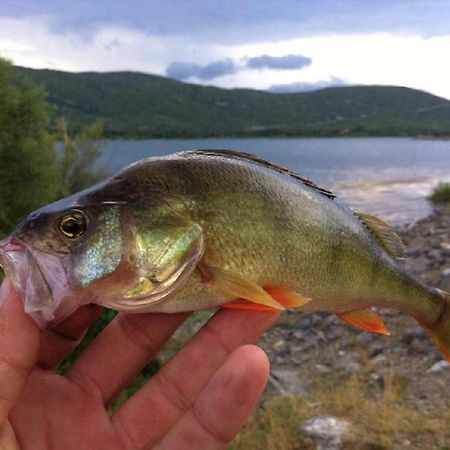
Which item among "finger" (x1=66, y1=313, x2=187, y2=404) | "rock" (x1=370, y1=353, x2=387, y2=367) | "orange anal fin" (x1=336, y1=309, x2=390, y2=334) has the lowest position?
"rock" (x1=370, y1=353, x2=387, y2=367)

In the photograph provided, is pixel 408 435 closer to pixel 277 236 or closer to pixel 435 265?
pixel 277 236

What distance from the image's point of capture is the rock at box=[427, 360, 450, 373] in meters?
8.77

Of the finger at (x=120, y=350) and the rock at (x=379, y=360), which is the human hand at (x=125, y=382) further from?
the rock at (x=379, y=360)

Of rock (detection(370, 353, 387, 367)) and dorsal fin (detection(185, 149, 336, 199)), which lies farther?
rock (detection(370, 353, 387, 367))

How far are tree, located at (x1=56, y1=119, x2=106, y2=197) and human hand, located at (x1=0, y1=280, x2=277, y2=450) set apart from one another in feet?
55.5

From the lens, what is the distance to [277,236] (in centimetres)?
288

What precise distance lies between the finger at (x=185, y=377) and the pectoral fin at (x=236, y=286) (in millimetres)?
251

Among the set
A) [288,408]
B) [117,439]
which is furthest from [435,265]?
[117,439]

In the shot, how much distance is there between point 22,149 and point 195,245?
1199cm

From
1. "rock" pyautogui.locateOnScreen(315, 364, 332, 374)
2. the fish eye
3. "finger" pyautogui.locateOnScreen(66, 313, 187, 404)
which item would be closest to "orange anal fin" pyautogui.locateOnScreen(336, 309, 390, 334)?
"finger" pyautogui.locateOnScreen(66, 313, 187, 404)

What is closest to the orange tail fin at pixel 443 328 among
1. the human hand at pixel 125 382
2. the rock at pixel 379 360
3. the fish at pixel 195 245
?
the fish at pixel 195 245

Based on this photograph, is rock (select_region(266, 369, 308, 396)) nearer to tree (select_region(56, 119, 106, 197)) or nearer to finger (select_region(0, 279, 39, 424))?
finger (select_region(0, 279, 39, 424))

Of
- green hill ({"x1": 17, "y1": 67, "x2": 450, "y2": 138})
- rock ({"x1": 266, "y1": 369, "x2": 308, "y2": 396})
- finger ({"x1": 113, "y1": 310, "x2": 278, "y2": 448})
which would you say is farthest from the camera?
green hill ({"x1": 17, "y1": 67, "x2": 450, "y2": 138})

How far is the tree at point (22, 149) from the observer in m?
13.2
